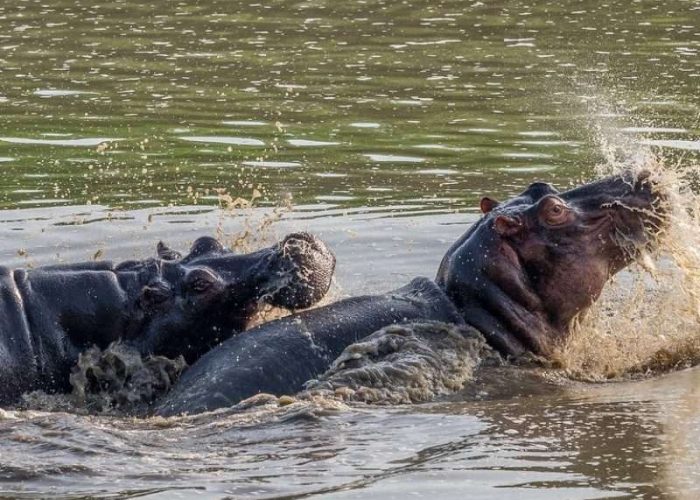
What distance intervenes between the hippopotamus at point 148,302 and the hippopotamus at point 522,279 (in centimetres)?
23

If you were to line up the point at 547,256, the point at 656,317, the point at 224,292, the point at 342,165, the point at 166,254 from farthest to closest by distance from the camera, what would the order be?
the point at 342,165 < the point at 656,317 < the point at 166,254 < the point at 547,256 < the point at 224,292

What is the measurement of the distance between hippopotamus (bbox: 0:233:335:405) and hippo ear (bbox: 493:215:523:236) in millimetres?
883

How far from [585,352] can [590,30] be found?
12.2m

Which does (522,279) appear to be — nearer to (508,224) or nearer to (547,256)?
(547,256)

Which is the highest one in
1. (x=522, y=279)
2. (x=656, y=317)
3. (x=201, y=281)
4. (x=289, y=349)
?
(x=201, y=281)

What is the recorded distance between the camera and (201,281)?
8.54 m

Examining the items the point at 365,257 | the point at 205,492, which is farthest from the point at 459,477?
the point at 365,257

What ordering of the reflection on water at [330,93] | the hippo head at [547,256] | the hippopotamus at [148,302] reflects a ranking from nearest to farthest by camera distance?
the hippopotamus at [148,302] < the hippo head at [547,256] < the reflection on water at [330,93]

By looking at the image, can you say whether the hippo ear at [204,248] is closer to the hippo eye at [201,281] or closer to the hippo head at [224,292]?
the hippo head at [224,292]

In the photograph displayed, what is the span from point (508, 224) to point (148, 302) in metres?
1.89

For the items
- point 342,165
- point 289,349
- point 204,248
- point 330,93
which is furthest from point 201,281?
point 330,93

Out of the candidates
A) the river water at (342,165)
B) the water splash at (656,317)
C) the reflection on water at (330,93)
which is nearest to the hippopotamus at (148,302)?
the river water at (342,165)

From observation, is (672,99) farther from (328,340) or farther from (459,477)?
(459,477)

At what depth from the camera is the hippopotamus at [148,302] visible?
8.47m
